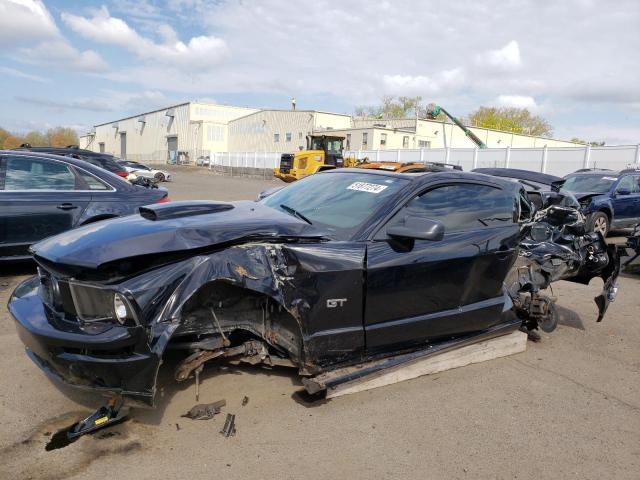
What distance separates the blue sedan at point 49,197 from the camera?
18.7ft

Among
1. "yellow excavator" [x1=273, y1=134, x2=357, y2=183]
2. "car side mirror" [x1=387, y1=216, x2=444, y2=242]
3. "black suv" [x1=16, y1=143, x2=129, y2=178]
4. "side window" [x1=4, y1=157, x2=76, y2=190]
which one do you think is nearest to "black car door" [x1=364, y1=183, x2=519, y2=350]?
"car side mirror" [x1=387, y1=216, x2=444, y2=242]

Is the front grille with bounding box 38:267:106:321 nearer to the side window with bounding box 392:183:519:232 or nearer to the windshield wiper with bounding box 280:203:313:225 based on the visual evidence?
the windshield wiper with bounding box 280:203:313:225

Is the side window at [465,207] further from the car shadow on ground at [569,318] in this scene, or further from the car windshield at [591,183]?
the car windshield at [591,183]

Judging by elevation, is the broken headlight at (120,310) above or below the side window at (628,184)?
below

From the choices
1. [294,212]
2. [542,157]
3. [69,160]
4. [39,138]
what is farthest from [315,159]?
[39,138]

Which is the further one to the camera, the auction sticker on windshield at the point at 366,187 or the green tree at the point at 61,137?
the green tree at the point at 61,137

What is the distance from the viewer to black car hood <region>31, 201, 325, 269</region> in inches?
109

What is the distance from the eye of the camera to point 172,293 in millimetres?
2756

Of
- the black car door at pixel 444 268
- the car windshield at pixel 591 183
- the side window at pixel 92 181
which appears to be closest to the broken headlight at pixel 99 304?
the black car door at pixel 444 268

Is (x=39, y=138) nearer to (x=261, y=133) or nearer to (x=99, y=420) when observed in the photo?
(x=261, y=133)

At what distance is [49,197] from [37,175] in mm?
376

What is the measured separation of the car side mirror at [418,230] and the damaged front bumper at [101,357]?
1.70 meters

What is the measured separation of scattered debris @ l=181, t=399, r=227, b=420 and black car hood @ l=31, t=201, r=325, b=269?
3.64 ft

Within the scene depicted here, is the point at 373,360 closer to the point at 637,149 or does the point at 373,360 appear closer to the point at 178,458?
the point at 178,458
